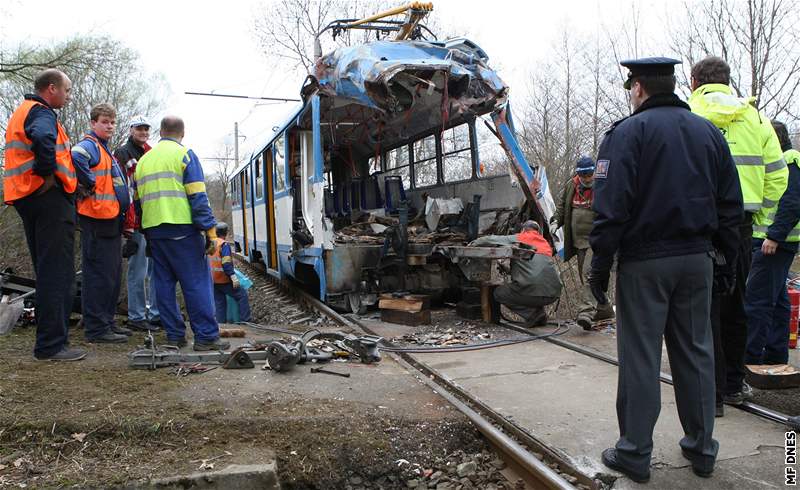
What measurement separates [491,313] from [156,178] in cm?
388

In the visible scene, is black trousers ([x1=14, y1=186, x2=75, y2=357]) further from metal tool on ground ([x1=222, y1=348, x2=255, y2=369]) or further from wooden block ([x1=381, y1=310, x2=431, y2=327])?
wooden block ([x1=381, y1=310, x2=431, y2=327])

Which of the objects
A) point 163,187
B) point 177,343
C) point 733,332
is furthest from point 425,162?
point 733,332

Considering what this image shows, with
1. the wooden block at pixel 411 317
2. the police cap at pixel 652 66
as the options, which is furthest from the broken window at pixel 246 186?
the police cap at pixel 652 66

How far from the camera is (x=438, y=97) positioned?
724 centimetres

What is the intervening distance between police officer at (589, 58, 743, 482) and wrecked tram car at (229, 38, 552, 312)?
3.71 m

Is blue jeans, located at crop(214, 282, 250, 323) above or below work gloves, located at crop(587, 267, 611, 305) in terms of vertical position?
below

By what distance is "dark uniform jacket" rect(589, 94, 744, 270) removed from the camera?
101 inches

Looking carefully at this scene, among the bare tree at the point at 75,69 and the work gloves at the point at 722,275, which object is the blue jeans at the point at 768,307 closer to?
the work gloves at the point at 722,275

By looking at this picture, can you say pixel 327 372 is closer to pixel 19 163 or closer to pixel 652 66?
pixel 19 163

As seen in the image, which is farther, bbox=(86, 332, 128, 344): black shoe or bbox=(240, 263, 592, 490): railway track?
bbox=(86, 332, 128, 344): black shoe

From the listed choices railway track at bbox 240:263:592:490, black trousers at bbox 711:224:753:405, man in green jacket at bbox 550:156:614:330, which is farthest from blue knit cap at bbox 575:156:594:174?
railway track at bbox 240:263:592:490

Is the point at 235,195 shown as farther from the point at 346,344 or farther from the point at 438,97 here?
the point at 346,344

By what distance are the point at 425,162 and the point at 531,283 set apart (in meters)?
3.34

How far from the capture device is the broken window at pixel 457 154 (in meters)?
7.86
